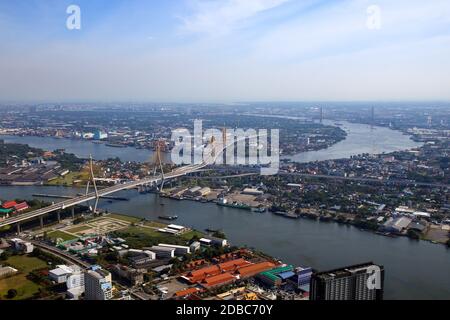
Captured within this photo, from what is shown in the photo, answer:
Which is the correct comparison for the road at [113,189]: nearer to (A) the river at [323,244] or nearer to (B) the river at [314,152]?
(A) the river at [323,244]

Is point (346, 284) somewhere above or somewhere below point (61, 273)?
above

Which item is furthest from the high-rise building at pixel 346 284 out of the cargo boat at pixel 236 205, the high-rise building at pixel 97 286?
the cargo boat at pixel 236 205

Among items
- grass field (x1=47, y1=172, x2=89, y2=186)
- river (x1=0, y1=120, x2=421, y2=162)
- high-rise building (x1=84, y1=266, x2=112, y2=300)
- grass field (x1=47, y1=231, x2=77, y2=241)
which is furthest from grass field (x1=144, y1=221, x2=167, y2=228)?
river (x1=0, y1=120, x2=421, y2=162)

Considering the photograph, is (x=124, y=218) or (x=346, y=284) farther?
(x=124, y=218)

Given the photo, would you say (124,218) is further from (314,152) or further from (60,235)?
(314,152)

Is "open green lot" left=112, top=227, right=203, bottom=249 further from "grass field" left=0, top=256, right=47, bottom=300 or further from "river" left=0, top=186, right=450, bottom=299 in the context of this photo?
"grass field" left=0, top=256, right=47, bottom=300

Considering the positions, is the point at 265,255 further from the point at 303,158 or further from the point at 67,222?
the point at 303,158

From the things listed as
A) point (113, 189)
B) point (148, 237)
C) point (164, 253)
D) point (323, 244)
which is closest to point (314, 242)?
point (323, 244)
